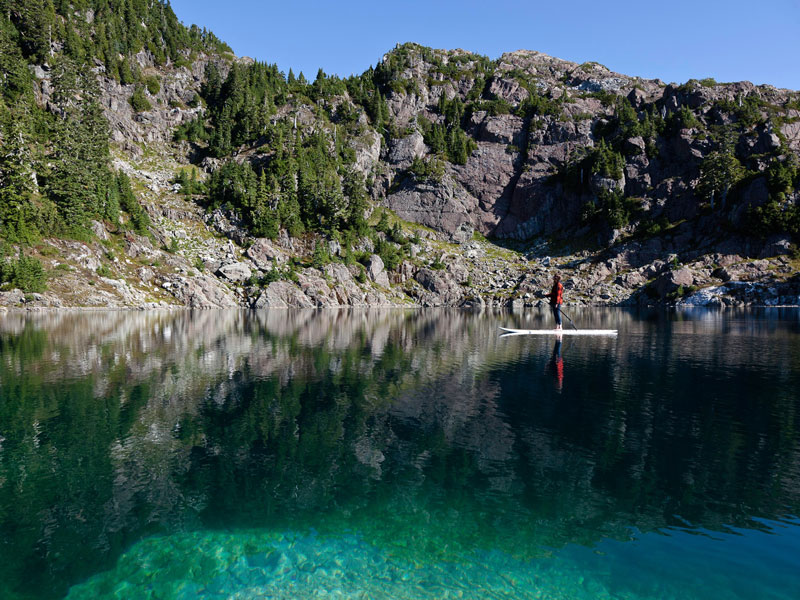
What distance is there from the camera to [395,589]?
9.30 m

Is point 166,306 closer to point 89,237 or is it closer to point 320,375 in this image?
point 89,237

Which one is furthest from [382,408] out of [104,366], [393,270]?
[393,270]

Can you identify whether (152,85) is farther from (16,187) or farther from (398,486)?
(398,486)

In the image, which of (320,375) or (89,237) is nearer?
(320,375)

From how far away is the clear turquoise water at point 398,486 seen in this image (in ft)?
31.8

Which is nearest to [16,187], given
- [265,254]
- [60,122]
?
[60,122]

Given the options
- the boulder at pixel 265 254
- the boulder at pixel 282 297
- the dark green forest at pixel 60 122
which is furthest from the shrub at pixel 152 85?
the boulder at pixel 282 297

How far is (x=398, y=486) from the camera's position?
13766 millimetres

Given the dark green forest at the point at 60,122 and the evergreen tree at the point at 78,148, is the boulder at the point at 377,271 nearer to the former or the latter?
the dark green forest at the point at 60,122

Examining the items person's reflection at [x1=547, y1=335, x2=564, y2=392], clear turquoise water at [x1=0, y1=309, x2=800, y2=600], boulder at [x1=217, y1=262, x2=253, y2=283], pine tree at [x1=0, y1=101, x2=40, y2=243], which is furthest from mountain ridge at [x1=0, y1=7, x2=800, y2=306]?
person's reflection at [x1=547, y1=335, x2=564, y2=392]

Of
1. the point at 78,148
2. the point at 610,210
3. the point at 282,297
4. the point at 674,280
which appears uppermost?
the point at 78,148

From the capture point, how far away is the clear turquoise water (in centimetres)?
968

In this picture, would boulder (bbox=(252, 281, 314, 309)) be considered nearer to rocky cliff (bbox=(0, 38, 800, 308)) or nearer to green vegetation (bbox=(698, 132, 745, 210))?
rocky cliff (bbox=(0, 38, 800, 308))

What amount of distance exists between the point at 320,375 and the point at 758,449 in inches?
934
